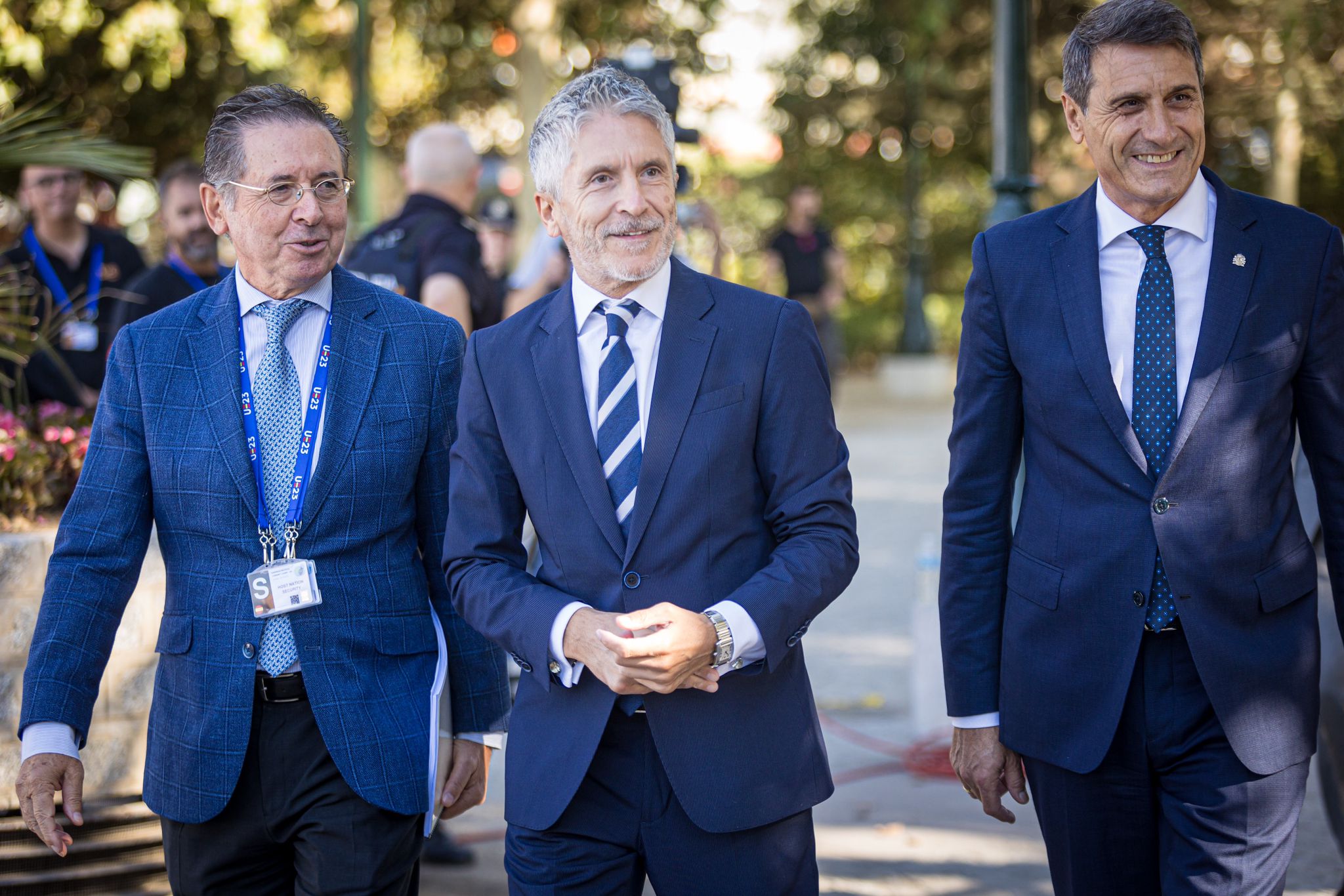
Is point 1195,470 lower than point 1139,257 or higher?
lower

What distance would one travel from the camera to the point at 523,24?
17.6 m

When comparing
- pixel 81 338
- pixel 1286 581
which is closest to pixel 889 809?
pixel 1286 581

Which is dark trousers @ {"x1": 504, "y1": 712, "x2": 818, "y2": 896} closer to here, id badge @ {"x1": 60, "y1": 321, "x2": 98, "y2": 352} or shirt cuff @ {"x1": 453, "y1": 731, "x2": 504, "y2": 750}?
shirt cuff @ {"x1": 453, "y1": 731, "x2": 504, "y2": 750}

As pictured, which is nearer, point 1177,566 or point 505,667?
point 1177,566

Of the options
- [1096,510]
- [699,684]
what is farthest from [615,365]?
[1096,510]

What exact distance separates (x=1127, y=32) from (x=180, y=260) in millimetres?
4369

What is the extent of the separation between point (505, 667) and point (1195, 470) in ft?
4.72

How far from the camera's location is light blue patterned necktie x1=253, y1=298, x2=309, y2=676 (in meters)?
2.79

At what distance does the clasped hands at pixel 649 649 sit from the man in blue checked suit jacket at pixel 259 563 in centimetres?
56

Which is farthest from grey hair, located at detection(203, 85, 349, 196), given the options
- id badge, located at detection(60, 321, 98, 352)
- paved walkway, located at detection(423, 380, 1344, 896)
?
id badge, located at detection(60, 321, 98, 352)

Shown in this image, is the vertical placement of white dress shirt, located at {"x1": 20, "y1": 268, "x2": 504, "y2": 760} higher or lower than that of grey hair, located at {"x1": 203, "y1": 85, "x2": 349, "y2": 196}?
lower

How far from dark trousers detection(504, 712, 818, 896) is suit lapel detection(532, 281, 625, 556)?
372mm

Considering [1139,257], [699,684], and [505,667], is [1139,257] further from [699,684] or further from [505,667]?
[505,667]

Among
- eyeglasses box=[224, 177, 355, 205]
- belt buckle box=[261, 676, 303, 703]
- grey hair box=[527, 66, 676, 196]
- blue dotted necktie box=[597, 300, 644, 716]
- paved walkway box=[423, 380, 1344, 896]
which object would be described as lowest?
paved walkway box=[423, 380, 1344, 896]
